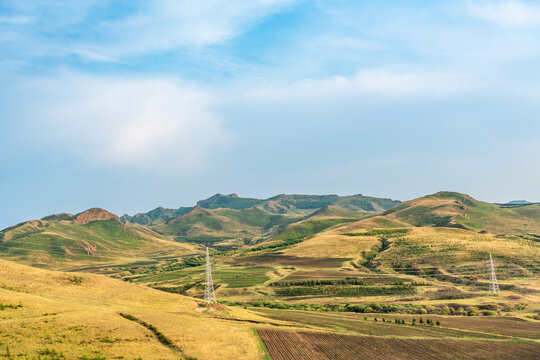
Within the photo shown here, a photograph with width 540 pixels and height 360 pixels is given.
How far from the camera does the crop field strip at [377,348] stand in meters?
56.0

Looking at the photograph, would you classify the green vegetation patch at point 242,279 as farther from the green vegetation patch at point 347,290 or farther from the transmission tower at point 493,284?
the transmission tower at point 493,284

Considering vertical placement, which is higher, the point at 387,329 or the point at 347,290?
the point at 387,329

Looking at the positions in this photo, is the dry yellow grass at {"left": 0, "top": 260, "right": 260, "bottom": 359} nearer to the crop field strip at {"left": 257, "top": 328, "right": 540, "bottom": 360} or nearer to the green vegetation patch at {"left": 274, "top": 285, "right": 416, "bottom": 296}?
the crop field strip at {"left": 257, "top": 328, "right": 540, "bottom": 360}

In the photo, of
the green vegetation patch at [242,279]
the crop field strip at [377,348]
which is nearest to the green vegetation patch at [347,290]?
the green vegetation patch at [242,279]

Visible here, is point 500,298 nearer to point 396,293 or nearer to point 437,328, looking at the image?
point 396,293

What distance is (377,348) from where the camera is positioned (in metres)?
61.5

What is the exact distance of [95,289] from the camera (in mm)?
78625

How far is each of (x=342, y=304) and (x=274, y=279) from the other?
6005cm

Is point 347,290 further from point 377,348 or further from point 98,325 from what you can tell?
point 98,325

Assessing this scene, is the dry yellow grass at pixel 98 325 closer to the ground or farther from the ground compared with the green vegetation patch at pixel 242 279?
farther from the ground

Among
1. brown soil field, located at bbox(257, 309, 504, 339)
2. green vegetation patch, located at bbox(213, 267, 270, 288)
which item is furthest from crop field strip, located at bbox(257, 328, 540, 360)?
green vegetation patch, located at bbox(213, 267, 270, 288)

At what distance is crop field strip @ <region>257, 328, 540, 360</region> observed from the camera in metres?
56.0

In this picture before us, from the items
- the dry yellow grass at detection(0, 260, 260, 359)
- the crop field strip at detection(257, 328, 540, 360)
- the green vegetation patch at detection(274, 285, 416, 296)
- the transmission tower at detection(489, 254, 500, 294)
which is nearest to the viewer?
the dry yellow grass at detection(0, 260, 260, 359)

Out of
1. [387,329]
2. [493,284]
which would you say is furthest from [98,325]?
[493,284]
